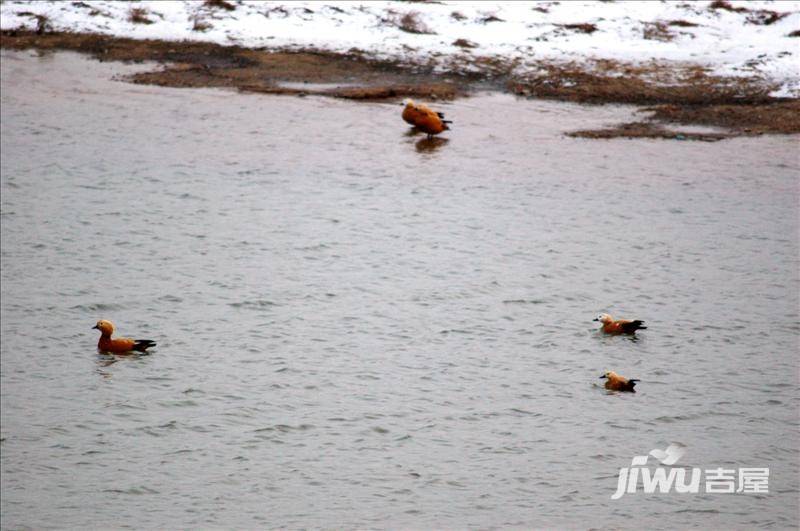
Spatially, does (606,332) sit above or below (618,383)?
above

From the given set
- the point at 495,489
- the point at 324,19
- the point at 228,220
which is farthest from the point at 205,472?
the point at 324,19

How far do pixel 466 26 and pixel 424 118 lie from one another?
7349mm

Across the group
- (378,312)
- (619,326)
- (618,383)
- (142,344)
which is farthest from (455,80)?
(618,383)

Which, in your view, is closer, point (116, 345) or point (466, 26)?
point (116, 345)

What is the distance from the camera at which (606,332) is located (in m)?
15.4

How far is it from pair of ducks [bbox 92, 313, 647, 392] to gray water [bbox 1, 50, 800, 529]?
0.17 meters

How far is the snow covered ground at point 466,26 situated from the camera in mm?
28812

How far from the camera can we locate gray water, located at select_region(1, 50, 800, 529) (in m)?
11.5

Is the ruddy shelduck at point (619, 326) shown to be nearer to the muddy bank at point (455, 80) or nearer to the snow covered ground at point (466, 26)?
the muddy bank at point (455, 80)

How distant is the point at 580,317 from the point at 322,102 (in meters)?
12.0

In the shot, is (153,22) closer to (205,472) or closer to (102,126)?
(102,126)

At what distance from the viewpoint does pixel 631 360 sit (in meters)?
14.7

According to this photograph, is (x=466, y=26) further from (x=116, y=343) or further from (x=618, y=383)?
(x=618, y=383)

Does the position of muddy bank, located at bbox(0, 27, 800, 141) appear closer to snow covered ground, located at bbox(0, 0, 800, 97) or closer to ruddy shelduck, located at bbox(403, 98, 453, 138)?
snow covered ground, located at bbox(0, 0, 800, 97)
